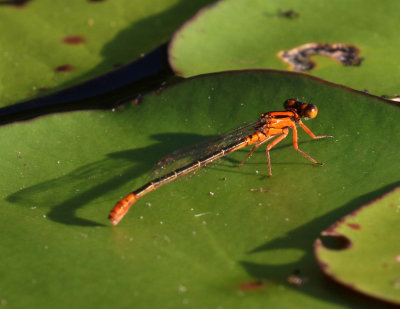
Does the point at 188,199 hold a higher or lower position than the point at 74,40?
lower

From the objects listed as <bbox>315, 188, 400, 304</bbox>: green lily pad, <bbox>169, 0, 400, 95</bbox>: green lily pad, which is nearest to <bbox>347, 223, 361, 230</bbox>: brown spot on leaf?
<bbox>315, 188, 400, 304</bbox>: green lily pad

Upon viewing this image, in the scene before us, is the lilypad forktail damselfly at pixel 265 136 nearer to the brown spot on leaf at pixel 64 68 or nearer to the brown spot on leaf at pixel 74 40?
the brown spot on leaf at pixel 64 68

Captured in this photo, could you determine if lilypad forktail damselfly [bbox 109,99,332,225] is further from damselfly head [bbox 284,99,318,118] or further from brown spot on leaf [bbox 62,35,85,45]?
brown spot on leaf [bbox 62,35,85,45]

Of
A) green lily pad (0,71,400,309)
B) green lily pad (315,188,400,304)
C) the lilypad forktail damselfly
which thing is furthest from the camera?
the lilypad forktail damselfly

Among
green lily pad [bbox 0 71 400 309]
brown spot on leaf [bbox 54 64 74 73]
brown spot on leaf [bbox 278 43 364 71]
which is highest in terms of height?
brown spot on leaf [bbox 278 43 364 71]

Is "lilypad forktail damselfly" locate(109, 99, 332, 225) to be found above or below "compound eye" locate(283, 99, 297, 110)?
below

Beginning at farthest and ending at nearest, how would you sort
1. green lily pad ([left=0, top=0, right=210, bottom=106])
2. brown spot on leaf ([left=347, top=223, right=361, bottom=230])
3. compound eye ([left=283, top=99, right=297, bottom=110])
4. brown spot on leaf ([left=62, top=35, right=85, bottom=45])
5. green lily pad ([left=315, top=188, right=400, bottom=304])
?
brown spot on leaf ([left=62, top=35, right=85, bottom=45])
green lily pad ([left=0, top=0, right=210, bottom=106])
compound eye ([left=283, top=99, right=297, bottom=110])
brown spot on leaf ([left=347, top=223, right=361, bottom=230])
green lily pad ([left=315, top=188, right=400, bottom=304])

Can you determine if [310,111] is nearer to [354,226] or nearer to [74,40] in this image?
[354,226]

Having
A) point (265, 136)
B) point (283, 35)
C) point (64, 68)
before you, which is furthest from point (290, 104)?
point (64, 68)
